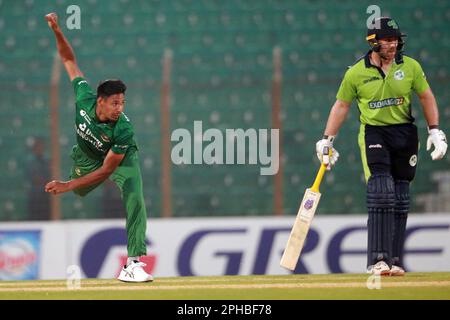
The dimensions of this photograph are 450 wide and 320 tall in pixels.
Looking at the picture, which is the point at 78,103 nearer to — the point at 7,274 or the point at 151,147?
the point at 7,274

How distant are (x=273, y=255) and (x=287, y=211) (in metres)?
1.34

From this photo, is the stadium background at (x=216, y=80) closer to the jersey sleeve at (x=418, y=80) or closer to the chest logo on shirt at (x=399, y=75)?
the jersey sleeve at (x=418, y=80)

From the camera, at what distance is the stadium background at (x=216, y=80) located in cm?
1407

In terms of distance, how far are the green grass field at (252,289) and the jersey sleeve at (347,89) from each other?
135cm

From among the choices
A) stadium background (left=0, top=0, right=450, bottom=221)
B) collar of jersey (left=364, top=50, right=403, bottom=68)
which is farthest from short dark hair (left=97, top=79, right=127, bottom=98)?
stadium background (left=0, top=0, right=450, bottom=221)

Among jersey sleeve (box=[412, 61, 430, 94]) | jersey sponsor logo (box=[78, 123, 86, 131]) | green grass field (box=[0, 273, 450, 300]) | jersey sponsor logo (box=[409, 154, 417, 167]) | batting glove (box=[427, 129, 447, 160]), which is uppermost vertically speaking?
jersey sleeve (box=[412, 61, 430, 94])

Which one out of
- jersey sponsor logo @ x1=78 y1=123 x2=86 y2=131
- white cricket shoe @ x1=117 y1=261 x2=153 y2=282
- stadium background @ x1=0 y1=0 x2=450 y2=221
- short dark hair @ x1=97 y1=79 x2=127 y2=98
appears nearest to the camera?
short dark hair @ x1=97 y1=79 x2=127 y2=98

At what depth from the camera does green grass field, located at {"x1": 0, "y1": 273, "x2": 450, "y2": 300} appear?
23.5 feet

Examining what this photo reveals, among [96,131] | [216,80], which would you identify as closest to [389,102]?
[96,131]

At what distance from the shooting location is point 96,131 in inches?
326

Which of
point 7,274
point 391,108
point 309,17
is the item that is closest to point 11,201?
point 7,274

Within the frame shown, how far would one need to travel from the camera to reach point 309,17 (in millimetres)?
15609

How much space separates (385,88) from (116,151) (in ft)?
6.59

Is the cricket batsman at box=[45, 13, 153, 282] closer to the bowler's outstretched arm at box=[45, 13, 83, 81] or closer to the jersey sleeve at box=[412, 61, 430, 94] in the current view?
the bowler's outstretched arm at box=[45, 13, 83, 81]
